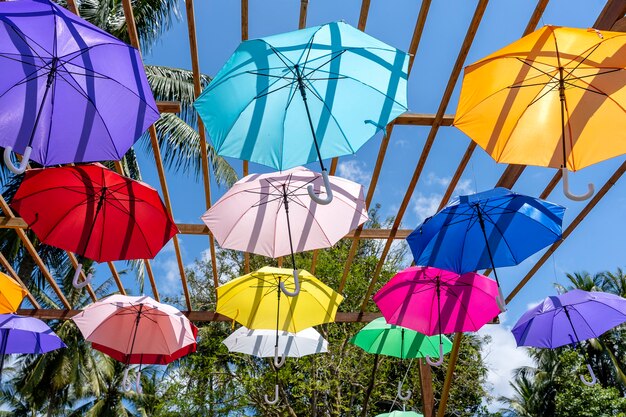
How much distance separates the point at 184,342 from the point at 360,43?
4.35 m

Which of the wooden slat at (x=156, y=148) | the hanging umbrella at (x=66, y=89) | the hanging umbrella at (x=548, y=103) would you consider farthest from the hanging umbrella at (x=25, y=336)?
the hanging umbrella at (x=548, y=103)

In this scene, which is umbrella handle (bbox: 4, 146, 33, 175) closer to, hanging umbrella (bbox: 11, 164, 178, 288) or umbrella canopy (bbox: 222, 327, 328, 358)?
hanging umbrella (bbox: 11, 164, 178, 288)

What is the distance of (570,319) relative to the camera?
19.3ft

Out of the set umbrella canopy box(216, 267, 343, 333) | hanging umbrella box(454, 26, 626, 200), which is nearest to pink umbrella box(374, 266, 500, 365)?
umbrella canopy box(216, 267, 343, 333)

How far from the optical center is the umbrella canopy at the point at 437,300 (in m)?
5.74

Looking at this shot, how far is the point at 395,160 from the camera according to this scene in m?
7.97

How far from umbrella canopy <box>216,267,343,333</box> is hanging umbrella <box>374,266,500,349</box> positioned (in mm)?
600

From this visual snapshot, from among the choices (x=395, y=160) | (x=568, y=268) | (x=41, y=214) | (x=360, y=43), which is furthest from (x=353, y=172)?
(x=568, y=268)

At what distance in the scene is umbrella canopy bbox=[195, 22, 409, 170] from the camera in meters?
3.23

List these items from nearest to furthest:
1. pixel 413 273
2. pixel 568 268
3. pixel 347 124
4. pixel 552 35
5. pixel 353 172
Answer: pixel 552 35, pixel 347 124, pixel 413 273, pixel 353 172, pixel 568 268

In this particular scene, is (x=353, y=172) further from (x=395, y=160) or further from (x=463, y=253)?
(x=463, y=253)

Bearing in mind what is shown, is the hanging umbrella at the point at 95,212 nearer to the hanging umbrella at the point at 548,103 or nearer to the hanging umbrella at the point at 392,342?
the hanging umbrella at the point at 548,103

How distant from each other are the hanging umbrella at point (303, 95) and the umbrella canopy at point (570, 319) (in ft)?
11.6

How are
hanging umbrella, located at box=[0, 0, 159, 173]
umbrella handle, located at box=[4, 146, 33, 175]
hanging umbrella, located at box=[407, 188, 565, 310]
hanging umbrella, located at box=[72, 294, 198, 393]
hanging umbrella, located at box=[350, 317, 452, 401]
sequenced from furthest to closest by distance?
hanging umbrella, located at box=[350, 317, 452, 401], hanging umbrella, located at box=[72, 294, 198, 393], hanging umbrella, located at box=[407, 188, 565, 310], hanging umbrella, located at box=[0, 0, 159, 173], umbrella handle, located at box=[4, 146, 33, 175]
